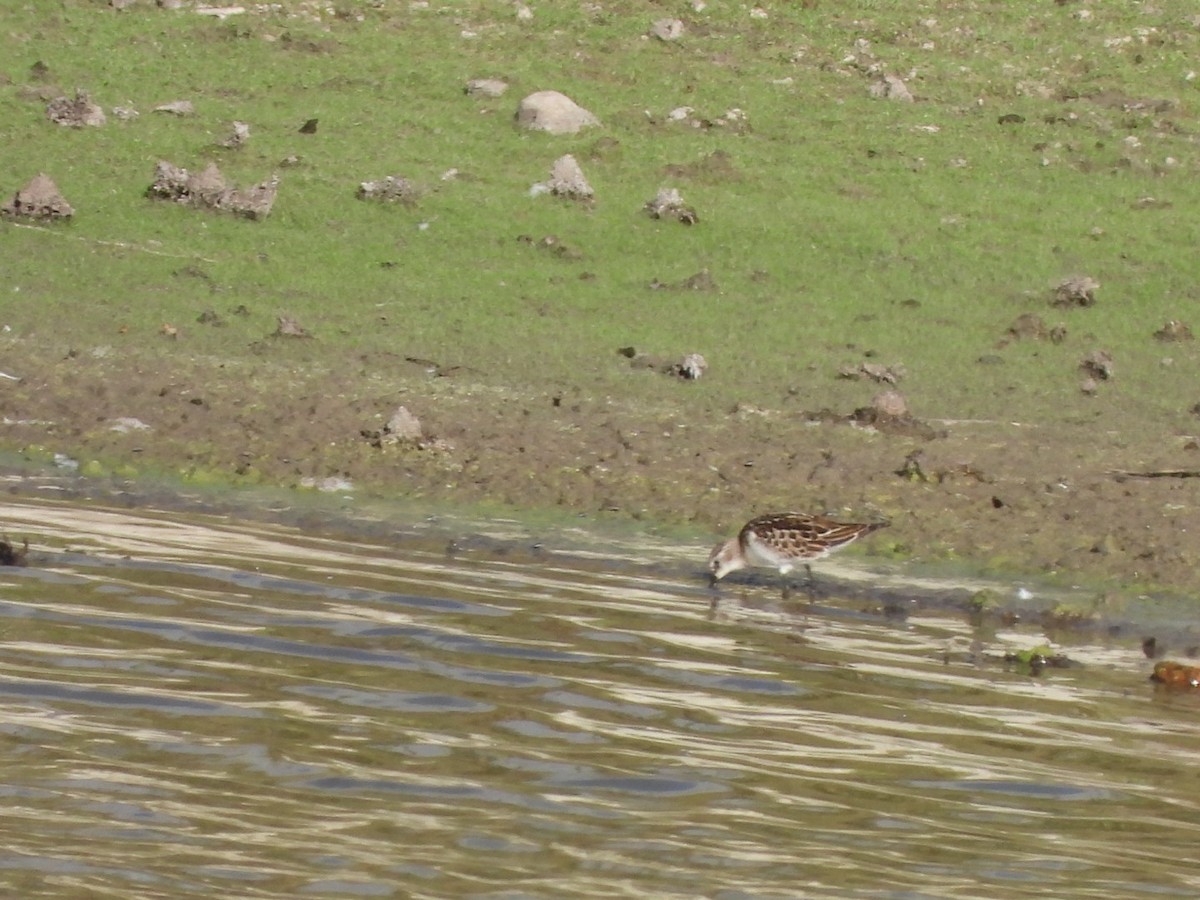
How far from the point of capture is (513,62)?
17500mm

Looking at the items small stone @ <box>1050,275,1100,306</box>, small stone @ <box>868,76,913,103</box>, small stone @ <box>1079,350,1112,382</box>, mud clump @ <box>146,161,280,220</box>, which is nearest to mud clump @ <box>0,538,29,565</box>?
mud clump @ <box>146,161,280,220</box>

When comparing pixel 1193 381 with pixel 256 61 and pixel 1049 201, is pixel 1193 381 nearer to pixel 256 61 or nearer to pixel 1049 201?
pixel 1049 201

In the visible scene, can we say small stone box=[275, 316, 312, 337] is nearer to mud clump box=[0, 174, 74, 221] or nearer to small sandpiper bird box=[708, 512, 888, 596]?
mud clump box=[0, 174, 74, 221]

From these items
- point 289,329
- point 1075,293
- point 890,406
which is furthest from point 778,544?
point 1075,293

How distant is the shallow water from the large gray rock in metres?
7.46

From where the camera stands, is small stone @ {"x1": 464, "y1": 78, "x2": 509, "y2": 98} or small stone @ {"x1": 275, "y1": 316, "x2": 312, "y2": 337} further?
small stone @ {"x1": 464, "y1": 78, "x2": 509, "y2": 98}

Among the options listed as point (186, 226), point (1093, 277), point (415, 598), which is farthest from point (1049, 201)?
point (415, 598)

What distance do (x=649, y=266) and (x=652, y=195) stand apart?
1.12 m

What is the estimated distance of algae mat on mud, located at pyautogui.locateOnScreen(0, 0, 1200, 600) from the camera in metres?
11.1

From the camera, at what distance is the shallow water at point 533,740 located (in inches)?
216

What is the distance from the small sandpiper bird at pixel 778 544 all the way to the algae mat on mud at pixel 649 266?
0.82 meters

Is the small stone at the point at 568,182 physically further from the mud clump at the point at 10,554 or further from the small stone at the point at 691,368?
the mud clump at the point at 10,554

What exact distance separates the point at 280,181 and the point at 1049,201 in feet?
18.4

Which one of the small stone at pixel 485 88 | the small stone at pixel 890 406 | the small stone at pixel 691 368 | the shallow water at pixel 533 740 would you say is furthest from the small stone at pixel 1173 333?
the small stone at pixel 485 88
